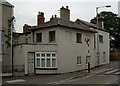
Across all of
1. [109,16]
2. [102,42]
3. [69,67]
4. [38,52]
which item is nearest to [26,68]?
[38,52]

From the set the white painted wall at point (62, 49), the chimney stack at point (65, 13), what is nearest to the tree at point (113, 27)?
→ the chimney stack at point (65, 13)


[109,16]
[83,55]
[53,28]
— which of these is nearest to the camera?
[53,28]

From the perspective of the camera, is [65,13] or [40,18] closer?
[65,13]

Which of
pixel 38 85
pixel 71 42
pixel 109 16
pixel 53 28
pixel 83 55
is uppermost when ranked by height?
pixel 109 16

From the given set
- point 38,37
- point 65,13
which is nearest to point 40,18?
point 65,13

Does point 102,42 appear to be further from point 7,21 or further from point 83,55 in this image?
point 7,21

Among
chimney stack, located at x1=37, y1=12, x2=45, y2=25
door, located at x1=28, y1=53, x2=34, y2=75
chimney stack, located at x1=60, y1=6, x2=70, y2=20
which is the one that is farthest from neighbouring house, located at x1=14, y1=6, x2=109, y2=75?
chimney stack, located at x1=60, y1=6, x2=70, y2=20

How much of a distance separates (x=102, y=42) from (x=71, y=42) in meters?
9.38

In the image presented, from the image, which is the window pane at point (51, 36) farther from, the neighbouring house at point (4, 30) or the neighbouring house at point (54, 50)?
the neighbouring house at point (4, 30)

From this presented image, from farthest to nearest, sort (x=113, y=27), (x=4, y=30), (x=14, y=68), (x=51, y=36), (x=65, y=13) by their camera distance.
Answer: (x=113, y=27) < (x=65, y=13) < (x=51, y=36) < (x=4, y=30) < (x=14, y=68)

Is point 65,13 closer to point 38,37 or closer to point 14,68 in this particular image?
point 38,37

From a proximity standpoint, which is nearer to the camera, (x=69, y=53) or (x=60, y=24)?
(x=60, y=24)

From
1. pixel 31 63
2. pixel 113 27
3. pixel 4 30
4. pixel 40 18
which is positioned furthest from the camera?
pixel 113 27

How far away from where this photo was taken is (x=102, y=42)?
25.8 m
